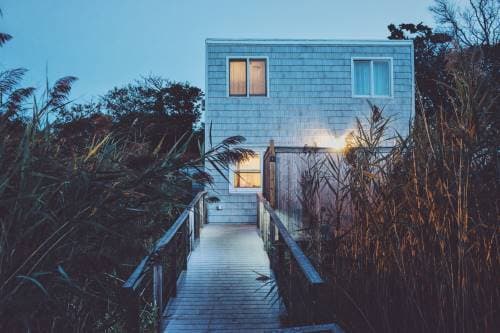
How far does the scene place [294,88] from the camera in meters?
12.3

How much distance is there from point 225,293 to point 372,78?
8.62m

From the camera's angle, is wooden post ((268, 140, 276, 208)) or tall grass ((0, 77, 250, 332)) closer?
tall grass ((0, 77, 250, 332))

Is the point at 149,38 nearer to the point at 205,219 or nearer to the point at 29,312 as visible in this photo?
the point at 205,219

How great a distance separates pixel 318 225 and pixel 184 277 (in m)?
2.66

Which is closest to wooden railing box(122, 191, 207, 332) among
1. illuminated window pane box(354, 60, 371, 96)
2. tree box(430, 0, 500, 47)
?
illuminated window pane box(354, 60, 371, 96)

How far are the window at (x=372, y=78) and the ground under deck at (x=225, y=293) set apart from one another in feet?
19.2

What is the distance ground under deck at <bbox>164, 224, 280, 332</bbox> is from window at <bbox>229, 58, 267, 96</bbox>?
4.73 m

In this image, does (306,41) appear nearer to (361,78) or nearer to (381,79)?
(361,78)

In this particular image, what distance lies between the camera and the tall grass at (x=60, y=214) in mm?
2334

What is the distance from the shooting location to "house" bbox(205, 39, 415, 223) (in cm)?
1198

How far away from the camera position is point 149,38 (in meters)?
73.3

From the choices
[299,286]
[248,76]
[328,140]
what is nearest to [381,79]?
[328,140]

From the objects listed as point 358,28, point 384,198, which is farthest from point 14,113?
point 358,28

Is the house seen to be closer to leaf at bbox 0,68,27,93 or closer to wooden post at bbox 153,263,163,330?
wooden post at bbox 153,263,163,330
